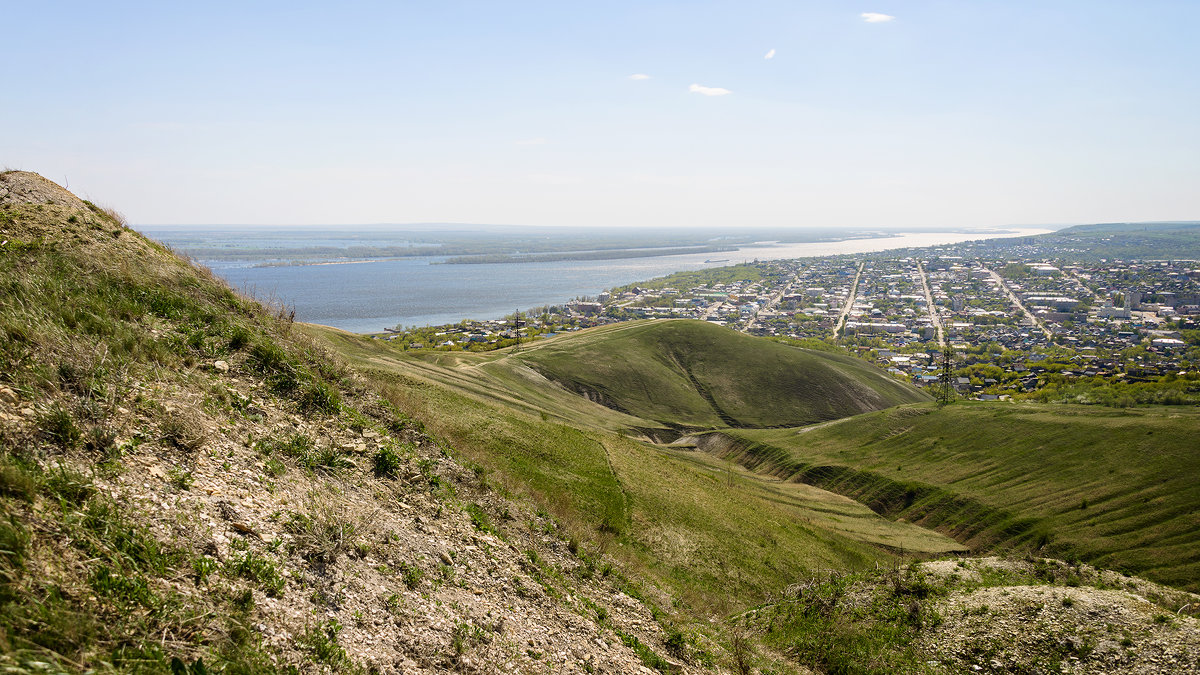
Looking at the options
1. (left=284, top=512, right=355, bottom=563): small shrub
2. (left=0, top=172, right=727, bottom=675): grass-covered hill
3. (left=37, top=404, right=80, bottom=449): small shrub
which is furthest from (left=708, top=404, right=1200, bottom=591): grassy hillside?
(left=37, top=404, right=80, bottom=449): small shrub

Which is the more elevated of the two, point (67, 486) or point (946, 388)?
point (67, 486)

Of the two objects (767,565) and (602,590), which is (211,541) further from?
(767,565)

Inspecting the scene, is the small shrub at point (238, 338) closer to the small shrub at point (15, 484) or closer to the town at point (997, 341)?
the small shrub at point (15, 484)

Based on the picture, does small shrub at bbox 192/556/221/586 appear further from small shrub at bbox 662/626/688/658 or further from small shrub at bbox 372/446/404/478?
small shrub at bbox 662/626/688/658

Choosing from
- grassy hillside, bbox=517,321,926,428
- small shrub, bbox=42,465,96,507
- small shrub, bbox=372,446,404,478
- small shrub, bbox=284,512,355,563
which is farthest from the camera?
grassy hillside, bbox=517,321,926,428

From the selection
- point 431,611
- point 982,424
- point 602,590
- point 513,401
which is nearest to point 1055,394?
point 982,424

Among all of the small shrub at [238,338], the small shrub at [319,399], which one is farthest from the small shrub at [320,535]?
the small shrub at [238,338]

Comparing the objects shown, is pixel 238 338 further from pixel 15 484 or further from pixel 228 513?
pixel 15 484

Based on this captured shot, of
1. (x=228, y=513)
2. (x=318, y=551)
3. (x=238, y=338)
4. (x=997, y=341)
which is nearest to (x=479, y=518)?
(x=318, y=551)
